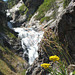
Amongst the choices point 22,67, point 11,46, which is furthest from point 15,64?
point 11,46

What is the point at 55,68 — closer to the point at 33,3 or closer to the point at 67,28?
the point at 67,28

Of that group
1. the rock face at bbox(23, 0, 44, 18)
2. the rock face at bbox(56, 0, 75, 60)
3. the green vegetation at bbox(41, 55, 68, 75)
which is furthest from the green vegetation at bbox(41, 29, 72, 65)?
the rock face at bbox(23, 0, 44, 18)

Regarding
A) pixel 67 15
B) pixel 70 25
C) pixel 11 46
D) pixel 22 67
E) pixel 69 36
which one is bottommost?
pixel 22 67

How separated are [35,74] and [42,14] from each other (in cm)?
3496

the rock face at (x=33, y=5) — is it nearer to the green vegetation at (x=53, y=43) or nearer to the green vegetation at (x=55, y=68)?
the green vegetation at (x=53, y=43)

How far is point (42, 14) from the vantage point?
41.9 metres

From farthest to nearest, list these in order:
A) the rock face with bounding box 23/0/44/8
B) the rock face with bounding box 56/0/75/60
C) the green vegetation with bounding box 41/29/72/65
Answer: the rock face with bounding box 23/0/44/8
the rock face with bounding box 56/0/75/60
the green vegetation with bounding box 41/29/72/65

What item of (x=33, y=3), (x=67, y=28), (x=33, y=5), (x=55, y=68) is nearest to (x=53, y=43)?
(x=55, y=68)

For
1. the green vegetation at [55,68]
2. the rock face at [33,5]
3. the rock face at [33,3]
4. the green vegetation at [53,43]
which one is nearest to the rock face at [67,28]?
the green vegetation at [53,43]

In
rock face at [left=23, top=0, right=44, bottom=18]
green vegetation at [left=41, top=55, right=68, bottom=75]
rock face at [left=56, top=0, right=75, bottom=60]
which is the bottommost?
rock face at [left=56, top=0, right=75, bottom=60]

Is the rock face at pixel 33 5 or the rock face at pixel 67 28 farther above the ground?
the rock face at pixel 33 5

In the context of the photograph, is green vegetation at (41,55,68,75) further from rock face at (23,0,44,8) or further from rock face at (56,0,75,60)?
rock face at (23,0,44,8)

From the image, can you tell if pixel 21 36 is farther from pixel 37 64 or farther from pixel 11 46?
pixel 37 64

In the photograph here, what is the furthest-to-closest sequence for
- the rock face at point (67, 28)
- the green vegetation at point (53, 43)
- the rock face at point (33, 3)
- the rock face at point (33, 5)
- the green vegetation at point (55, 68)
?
the rock face at point (33, 5) < the rock face at point (33, 3) < the rock face at point (67, 28) < the green vegetation at point (53, 43) < the green vegetation at point (55, 68)
